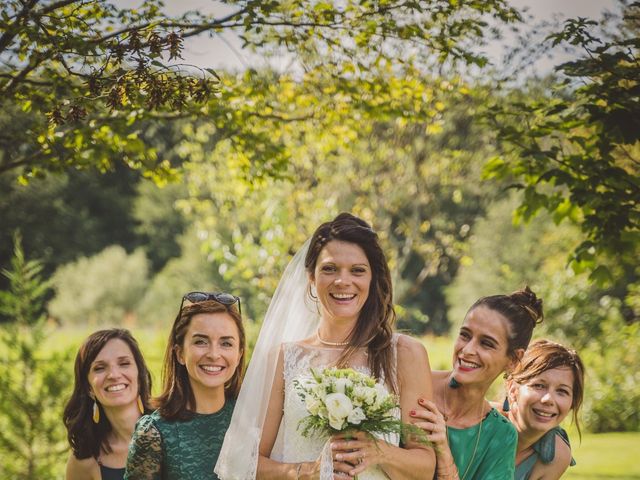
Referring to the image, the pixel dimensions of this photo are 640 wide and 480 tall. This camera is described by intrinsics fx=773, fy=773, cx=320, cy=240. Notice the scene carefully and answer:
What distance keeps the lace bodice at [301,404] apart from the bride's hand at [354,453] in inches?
6.7

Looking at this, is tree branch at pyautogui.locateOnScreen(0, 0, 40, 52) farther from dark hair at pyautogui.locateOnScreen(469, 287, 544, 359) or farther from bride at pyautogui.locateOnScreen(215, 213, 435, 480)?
dark hair at pyautogui.locateOnScreen(469, 287, 544, 359)

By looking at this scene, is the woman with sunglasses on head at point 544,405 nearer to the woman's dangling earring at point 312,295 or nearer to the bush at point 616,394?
the woman's dangling earring at point 312,295

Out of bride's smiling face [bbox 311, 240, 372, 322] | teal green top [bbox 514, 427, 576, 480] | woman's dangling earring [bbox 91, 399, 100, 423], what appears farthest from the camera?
teal green top [bbox 514, 427, 576, 480]

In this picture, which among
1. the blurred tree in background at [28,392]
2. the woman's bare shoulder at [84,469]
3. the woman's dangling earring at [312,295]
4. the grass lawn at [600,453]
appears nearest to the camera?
the woman's dangling earring at [312,295]

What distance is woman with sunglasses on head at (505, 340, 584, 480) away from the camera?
15.0 ft

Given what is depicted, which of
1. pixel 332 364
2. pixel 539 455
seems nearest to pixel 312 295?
pixel 332 364

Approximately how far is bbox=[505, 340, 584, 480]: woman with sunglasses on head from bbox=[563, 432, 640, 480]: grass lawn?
771 cm

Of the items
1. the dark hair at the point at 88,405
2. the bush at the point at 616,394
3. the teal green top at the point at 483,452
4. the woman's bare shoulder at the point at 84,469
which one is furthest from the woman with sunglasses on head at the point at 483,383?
the bush at the point at 616,394

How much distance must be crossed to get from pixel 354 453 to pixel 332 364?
50cm

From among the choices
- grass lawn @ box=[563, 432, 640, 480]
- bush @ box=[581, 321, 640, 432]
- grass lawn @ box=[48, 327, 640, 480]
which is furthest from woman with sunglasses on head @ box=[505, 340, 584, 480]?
bush @ box=[581, 321, 640, 432]

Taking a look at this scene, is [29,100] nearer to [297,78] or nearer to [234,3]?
[234,3]

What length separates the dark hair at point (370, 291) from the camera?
3.69 metres

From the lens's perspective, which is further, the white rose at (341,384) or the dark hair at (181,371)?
the dark hair at (181,371)

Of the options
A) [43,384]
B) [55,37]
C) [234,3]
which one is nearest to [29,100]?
[55,37]
